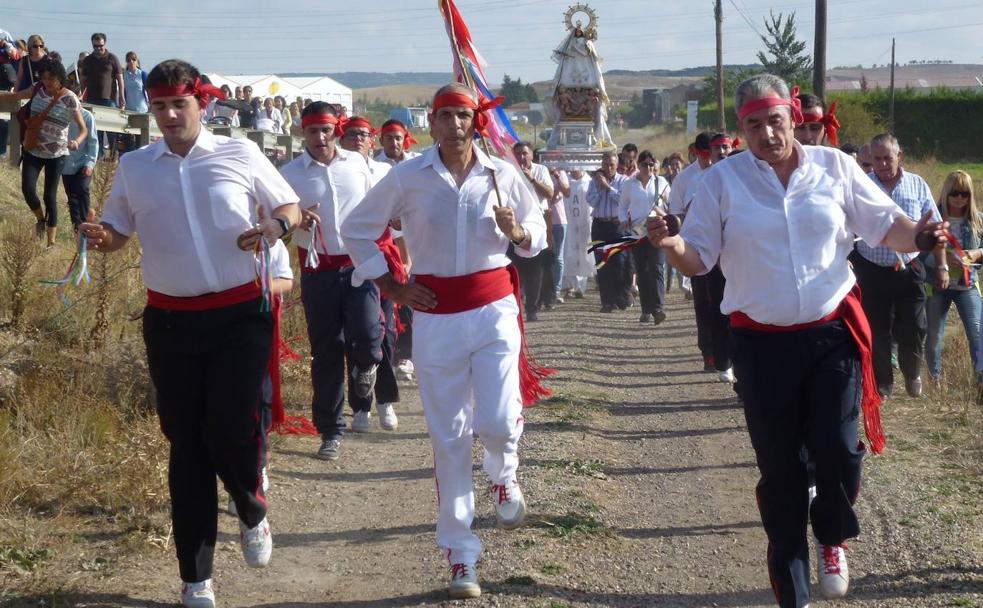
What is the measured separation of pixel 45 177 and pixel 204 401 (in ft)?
28.2

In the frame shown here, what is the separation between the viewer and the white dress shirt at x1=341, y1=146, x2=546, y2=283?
18.1 feet

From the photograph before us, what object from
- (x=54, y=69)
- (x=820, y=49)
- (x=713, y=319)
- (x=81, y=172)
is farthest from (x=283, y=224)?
(x=820, y=49)

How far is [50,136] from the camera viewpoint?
12.5m

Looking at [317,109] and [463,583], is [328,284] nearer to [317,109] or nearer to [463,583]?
[317,109]

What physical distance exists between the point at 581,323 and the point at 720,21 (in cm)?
3295

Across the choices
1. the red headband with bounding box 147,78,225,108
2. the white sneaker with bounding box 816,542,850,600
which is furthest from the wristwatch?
the white sneaker with bounding box 816,542,850,600

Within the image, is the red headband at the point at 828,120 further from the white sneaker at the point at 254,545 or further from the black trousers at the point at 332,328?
the white sneaker at the point at 254,545

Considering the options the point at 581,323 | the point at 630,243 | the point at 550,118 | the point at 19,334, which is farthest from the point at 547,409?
the point at 550,118

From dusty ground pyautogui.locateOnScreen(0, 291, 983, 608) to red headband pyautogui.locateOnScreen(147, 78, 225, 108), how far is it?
6.78ft

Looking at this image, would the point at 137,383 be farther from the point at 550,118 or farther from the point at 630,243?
the point at 550,118

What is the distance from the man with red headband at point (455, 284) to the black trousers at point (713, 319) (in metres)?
4.24

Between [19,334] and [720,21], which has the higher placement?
[720,21]

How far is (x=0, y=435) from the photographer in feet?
21.8

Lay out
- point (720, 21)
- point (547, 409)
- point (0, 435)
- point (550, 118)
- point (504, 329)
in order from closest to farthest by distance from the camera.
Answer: point (504, 329)
point (0, 435)
point (547, 409)
point (550, 118)
point (720, 21)
